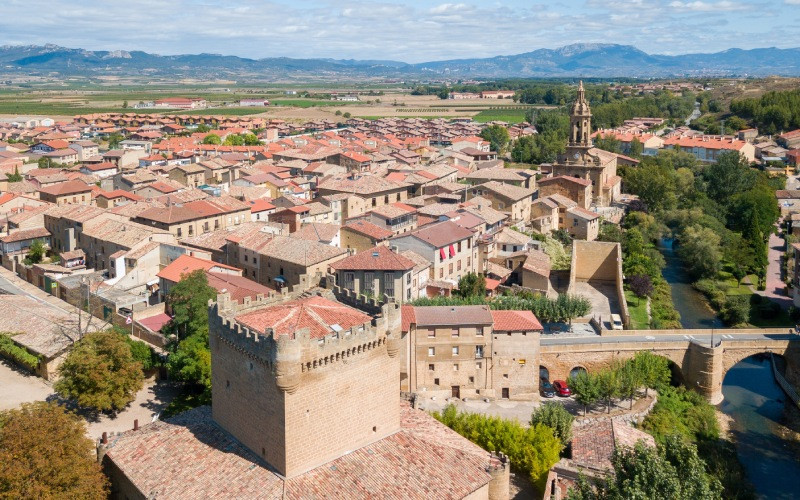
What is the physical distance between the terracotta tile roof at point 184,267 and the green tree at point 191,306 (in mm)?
5572

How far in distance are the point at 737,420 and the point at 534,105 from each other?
168758 mm

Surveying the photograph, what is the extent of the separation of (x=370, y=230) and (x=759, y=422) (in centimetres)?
2585

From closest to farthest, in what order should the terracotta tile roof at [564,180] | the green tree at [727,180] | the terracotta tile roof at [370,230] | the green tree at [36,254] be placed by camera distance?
the terracotta tile roof at [370,230] < the green tree at [36,254] < the terracotta tile roof at [564,180] < the green tree at [727,180]

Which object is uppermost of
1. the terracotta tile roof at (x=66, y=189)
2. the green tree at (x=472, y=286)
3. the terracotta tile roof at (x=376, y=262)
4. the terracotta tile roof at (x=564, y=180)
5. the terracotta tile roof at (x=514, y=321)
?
the terracotta tile roof at (x=564, y=180)

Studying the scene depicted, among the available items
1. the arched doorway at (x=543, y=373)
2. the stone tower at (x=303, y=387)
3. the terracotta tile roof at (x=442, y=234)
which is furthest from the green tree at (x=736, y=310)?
the stone tower at (x=303, y=387)

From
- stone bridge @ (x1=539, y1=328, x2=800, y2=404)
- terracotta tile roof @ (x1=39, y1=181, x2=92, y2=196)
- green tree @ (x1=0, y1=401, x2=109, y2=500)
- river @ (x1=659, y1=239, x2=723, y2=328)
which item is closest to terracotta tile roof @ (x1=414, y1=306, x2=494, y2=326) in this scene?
stone bridge @ (x1=539, y1=328, x2=800, y2=404)

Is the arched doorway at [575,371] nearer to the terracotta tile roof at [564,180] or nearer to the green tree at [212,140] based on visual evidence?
the terracotta tile roof at [564,180]

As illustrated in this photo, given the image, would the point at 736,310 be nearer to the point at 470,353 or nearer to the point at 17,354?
the point at 470,353

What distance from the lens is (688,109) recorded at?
150625 mm

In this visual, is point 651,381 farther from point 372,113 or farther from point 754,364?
point 372,113

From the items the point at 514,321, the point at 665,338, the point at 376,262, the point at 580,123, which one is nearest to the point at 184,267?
the point at 376,262

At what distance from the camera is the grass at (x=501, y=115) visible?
163125 millimetres

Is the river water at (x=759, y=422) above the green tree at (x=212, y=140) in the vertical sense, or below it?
below

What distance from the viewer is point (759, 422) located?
3516cm
